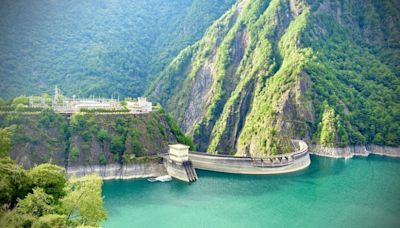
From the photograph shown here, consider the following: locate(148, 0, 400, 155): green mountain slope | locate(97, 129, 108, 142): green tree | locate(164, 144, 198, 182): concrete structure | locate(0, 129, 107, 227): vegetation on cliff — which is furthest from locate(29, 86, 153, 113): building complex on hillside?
locate(0, 129, 107, 227): vegetation on cliff

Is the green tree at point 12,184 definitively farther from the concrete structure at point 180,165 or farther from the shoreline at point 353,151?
the shoreline at point 353,151

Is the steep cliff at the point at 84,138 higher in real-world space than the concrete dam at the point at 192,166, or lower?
higher

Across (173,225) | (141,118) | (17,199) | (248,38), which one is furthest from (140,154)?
(248,38)

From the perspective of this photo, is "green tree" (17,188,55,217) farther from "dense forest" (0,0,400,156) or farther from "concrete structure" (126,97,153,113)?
"concrete structure" (126,97,153,113)

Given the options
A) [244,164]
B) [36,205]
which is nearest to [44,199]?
[36,205]

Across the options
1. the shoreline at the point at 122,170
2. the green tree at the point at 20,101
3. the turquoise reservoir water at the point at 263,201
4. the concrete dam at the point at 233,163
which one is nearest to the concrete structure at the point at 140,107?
the concrete dam at the point at 233,163

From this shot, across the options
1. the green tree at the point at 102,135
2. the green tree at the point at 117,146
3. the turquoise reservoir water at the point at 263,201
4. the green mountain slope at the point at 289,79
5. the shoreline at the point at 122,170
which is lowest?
the turquoise reservoir water at the point at 263,201
